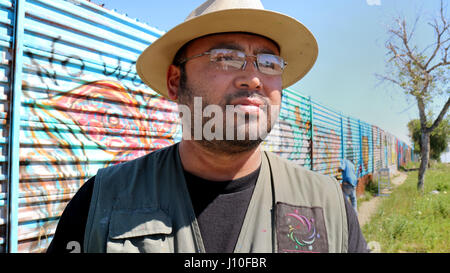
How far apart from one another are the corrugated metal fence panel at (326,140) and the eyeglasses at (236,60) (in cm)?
752

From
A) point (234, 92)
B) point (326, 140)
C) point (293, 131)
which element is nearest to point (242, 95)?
point (234, 92)

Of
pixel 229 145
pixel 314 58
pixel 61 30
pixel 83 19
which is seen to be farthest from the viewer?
pixel 83 19

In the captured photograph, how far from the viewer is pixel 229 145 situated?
5.50 ft

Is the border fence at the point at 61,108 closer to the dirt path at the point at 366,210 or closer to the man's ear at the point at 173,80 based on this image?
the man's ear at the point at 173,80

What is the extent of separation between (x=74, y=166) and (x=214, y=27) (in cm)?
201

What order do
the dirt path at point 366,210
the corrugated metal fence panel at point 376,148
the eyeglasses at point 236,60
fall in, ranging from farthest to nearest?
the corrugated metal fence panel at point 376,148
the dirt path at point 366,210
the eyeglasses at point 236,60

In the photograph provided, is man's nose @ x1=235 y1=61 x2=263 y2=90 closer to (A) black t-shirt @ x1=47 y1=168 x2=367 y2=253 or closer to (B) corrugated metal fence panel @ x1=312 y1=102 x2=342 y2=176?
(A) black t-shirt @ x1=47 y1=168 x2=367 y2=253

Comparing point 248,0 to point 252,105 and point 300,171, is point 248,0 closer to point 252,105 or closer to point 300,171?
point 252,105

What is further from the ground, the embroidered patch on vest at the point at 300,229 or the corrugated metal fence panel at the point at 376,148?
the corrugated metal fence panel at the point at 376,148

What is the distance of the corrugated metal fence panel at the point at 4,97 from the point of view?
2.37m

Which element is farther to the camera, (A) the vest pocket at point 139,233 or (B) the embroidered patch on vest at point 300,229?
(B) the embroidered patch on vest at point 300,229

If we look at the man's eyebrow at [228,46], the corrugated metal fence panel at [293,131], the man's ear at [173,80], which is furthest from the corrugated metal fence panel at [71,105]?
the corrugated metal fence panel at [293,131]

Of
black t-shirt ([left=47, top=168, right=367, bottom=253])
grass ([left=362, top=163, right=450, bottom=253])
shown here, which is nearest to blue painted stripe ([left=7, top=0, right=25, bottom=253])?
black t-shirt ([left=47, top=168, right=367, bottom=253])

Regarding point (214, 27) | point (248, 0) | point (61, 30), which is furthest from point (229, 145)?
point (61, 30)
